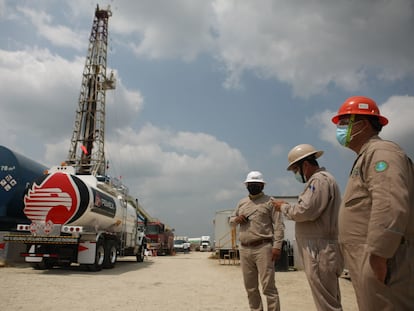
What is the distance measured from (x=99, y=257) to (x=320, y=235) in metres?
10.9

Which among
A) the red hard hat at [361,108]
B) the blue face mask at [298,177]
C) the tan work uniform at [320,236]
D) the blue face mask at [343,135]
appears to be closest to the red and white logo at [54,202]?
the blue face mask at [298,177]

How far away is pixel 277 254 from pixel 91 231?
9.41 m

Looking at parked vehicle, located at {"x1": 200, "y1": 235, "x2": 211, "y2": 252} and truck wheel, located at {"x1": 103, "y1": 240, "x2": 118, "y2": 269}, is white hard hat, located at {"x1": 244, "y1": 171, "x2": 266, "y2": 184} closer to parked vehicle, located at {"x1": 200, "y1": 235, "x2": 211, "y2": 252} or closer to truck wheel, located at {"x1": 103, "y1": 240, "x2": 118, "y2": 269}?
truck wheel, located at {"x1": 103, "y1": 240, "x2": 118, "y2": 269}

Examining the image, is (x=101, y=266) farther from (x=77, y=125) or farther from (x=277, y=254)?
(x=77, y=125)

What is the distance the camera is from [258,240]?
4.98 metres

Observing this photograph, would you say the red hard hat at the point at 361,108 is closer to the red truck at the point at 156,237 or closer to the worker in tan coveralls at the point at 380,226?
the worker in tan coveralls at the point at 380,226

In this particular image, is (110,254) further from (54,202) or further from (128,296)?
(128,296)

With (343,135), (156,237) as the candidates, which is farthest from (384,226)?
(156,237)

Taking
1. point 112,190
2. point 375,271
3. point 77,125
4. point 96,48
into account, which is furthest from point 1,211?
point 96,48

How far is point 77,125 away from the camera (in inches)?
1364

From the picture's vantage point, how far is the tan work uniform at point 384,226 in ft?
6.64

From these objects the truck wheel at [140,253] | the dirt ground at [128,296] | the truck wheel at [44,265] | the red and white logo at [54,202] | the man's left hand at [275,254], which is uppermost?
the red and white logo at [54,202]

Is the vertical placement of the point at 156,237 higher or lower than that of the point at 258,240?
higher

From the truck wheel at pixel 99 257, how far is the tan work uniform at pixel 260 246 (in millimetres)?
8455
